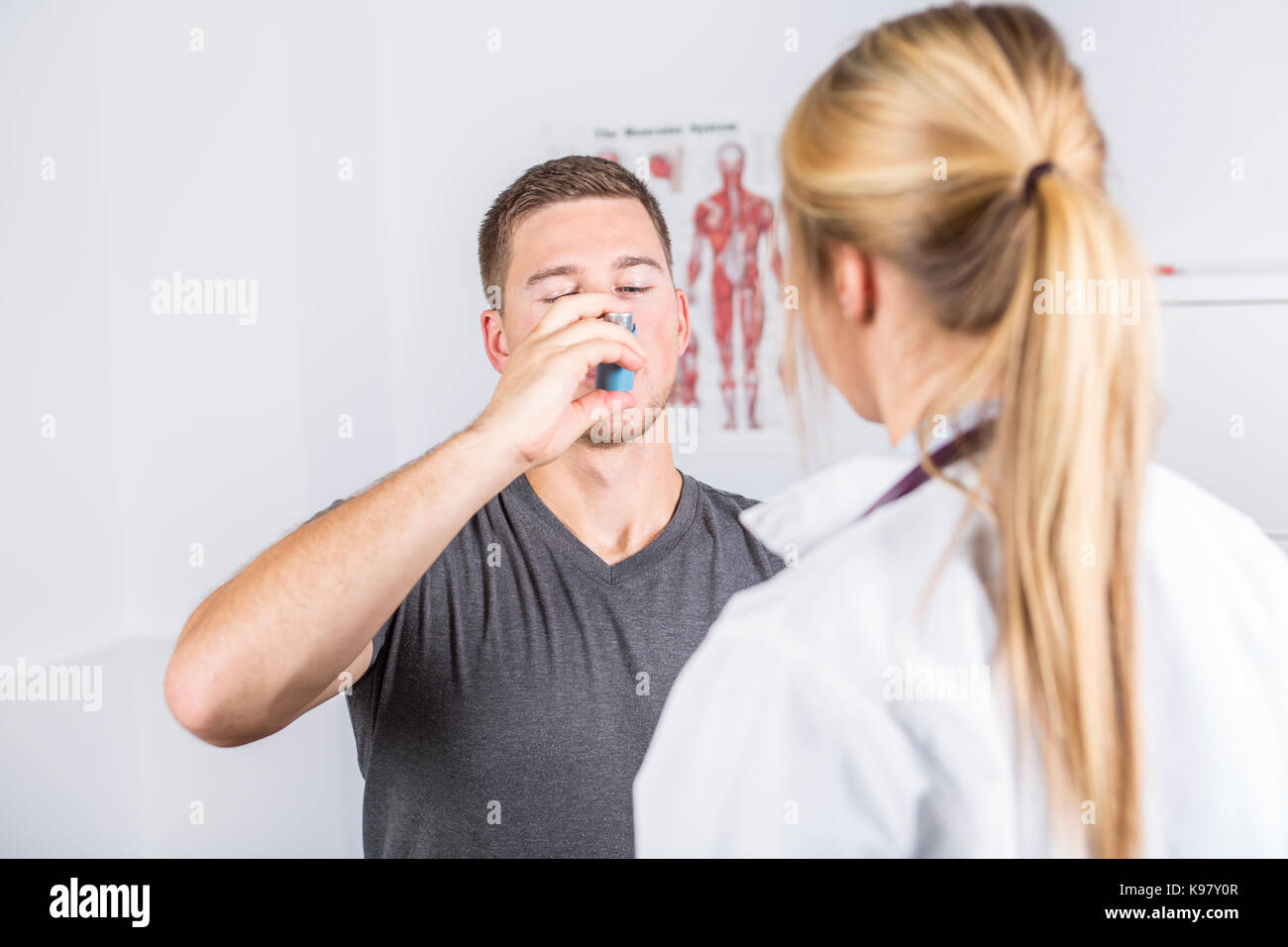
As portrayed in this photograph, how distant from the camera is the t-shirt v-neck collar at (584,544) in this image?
1098 millimetres

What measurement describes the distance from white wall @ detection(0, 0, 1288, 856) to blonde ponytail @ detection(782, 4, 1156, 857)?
2.16 ft

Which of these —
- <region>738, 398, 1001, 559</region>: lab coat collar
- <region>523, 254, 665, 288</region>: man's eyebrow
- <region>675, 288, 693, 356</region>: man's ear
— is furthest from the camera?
<region>675, 288, 693, 356</region>: man's ear

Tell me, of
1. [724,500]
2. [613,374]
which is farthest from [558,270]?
[724,500]

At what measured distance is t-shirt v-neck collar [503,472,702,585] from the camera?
110 cm

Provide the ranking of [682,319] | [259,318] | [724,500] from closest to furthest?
[724,500] → [682,319] → [259,318]

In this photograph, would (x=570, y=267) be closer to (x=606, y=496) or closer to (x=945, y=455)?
(x=606, y=496)

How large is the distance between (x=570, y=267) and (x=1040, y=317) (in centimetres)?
66

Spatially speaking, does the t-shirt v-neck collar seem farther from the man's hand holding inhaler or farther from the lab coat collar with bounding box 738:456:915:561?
the lab coat collar with bounding box 738:456:915:561

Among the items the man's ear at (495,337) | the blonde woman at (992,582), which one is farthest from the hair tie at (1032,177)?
the man's ear at (495,337)

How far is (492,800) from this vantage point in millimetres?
1005

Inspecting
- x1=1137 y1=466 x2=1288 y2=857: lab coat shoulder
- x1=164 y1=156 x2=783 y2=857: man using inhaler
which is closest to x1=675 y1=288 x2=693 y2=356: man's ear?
x1=164 y1=156 x2=783 y2=857: man using inhaler

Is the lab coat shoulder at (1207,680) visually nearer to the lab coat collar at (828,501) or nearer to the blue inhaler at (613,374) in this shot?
the lab coat collar at (828,501)

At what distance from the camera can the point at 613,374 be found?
3.14ft
